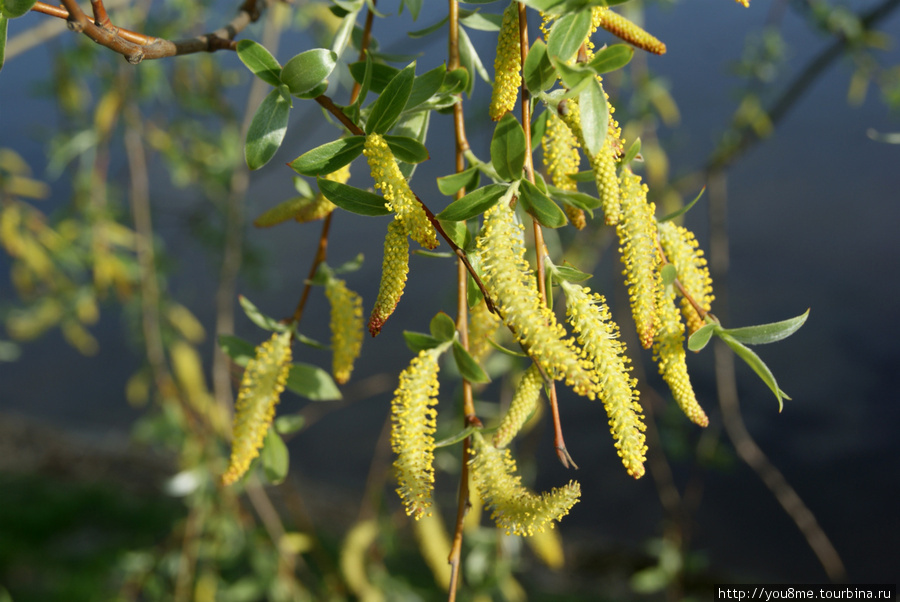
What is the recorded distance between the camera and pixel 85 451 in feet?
18.2

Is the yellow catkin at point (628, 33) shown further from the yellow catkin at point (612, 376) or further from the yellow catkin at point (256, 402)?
the yellow catkin at point (256, 402)

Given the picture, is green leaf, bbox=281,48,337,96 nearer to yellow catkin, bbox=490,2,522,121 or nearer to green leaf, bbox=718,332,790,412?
→ yellow catkin, bbox=490,2,522,121

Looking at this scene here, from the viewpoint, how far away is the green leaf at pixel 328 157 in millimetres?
372

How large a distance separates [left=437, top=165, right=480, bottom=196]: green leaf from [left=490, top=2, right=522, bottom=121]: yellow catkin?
0.04 m

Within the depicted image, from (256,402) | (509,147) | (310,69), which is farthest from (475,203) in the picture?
(256,402)

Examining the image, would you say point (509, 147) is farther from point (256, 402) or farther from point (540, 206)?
point (256, 402)

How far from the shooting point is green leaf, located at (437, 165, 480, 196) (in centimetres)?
38

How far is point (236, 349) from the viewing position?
62cm

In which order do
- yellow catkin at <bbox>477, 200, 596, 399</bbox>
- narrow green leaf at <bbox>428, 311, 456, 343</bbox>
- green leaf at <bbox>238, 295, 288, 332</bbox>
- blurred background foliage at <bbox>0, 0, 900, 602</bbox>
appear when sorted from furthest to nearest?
blurred background foliage at <bbox>0, 0, 900, 602</bbox> → green leaf at <bbox>238, 295, 288, 332</bbox> → narrow green leaf at <bbox>428, 311, 456, 343</bbox> → yellow catkin at <bbox>477, 200, 596, 399</bbox>

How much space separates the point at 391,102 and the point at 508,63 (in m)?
0.07

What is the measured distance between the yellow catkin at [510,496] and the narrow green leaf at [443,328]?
7 cm

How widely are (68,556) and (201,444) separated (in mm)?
2901

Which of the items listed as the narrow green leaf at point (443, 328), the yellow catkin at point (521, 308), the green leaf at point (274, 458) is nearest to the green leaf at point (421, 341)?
the narrow green leaf at point (443, 328)

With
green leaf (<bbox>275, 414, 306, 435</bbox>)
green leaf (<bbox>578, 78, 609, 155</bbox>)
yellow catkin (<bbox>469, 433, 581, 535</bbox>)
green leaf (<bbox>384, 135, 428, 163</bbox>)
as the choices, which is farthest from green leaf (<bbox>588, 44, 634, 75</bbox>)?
green leaf (<bbox>275, 414, 306, 435</bbox>)
